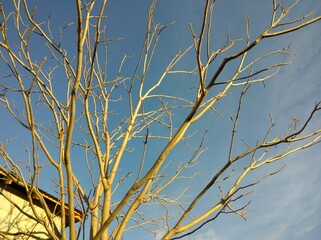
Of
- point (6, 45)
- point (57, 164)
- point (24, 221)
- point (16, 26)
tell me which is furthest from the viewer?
point (24, 221)

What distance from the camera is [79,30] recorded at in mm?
2027

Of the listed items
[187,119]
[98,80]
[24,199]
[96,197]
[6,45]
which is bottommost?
[187,119]

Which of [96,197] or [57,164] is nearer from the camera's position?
[57,164]

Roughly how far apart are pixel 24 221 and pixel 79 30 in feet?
22.3

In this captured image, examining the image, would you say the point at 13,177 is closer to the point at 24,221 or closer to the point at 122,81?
the point at 122,81

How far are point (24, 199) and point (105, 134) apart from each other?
16.2 ft

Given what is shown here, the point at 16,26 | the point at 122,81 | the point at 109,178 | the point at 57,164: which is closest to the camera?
the point at 16,26

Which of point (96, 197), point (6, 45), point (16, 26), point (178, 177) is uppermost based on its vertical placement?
point (16, 26)

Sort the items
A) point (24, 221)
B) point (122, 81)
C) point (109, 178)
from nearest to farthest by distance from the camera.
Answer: point (109, 178) < point (122, 81) < point (24, 221)

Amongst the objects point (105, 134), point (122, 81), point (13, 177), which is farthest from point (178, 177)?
point (13, 177)

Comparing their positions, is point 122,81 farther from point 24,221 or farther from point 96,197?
point 24,221

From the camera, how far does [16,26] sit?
2.91m

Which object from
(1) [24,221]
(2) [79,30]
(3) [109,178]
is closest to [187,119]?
(2) [79,30]

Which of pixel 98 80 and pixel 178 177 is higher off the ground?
pixel 98 80
